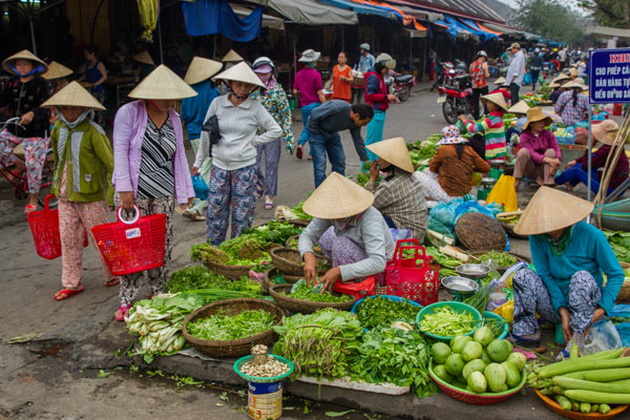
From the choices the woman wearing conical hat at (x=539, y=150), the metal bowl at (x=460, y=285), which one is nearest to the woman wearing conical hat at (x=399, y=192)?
the metal bowl at (x=460, y=285)

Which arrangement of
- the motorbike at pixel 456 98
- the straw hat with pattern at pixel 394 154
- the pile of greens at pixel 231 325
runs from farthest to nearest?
the motorbike at pixel 456 98, the straw hat with pattern at pixel 394 154, the pile of greens at pixel 231 325

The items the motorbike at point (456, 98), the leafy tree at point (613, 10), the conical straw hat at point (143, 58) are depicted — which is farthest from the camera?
the leafy tree at point (613, 10)

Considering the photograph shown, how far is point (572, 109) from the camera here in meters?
10.8

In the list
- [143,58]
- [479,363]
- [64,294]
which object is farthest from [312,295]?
[143,58]

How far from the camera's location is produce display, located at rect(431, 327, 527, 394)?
10.7 feet

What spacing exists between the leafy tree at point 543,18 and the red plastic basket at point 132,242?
61.4 m

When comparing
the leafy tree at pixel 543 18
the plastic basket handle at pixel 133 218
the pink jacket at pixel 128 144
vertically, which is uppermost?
the leafy tree at pixel 543 18

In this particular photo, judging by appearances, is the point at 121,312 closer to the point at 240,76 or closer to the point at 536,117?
the point at 240,76

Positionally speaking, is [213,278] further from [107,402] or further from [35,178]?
[35,178]

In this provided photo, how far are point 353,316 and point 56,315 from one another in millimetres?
2574

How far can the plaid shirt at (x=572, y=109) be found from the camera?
10691 mm

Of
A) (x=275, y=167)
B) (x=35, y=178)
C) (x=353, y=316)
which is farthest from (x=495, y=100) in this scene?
(x=35, y=178)

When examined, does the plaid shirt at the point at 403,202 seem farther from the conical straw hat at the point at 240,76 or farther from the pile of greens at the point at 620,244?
the pile of greens at the point at 620,244

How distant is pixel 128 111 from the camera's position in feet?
14.5
